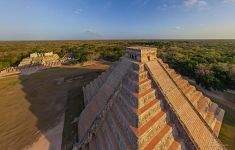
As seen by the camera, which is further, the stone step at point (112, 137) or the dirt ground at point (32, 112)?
the dirt ground at point (32, 112)

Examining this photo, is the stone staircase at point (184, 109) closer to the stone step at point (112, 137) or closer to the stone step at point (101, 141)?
the stone step at point (112, 137)

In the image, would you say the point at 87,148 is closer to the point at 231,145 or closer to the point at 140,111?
the point at 140,111

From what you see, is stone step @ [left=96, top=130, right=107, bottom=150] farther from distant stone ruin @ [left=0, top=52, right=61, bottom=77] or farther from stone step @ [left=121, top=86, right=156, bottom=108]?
distant stone ruin @ [left=0, top=52, right=61, bottom=77]

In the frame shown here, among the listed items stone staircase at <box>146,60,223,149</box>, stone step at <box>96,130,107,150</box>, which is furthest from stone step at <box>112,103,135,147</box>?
stone staircase at <box>146,60,223,149</box>

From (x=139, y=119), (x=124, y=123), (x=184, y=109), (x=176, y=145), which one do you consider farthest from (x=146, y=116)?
(x=184, y=109)

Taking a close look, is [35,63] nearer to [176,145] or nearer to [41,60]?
[41,60]

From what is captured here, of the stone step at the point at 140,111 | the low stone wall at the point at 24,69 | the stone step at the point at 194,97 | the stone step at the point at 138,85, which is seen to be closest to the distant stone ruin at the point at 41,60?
the low stone wall at the point at 24,69

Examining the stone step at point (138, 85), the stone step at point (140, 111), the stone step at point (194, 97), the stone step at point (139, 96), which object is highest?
the stone step at point (138, 85)
